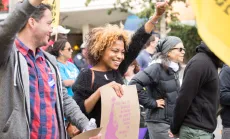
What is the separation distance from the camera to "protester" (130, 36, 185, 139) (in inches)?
185

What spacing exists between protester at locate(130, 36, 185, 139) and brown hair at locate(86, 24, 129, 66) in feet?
4.20

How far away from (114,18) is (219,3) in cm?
2449

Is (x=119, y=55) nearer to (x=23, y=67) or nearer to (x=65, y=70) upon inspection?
(x=23, y=67)

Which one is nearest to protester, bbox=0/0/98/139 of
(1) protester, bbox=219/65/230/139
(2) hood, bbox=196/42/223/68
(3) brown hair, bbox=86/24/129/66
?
(3) brown hair, bbox=86/24/129/66

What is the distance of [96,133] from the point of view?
9.55ft

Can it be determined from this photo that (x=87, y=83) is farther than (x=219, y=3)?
Yes

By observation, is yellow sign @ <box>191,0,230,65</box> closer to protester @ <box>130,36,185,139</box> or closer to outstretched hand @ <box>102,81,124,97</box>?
outstretched hand @ <box>102,81,124,97</box>

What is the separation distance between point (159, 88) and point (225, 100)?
72cm

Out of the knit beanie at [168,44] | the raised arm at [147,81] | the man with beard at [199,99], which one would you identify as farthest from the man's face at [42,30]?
the knit beanie at [168,44]

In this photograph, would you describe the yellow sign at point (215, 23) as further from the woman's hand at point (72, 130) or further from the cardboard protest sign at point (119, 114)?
the woman's hand at point (72, 130)

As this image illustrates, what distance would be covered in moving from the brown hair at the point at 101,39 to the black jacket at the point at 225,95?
158cm

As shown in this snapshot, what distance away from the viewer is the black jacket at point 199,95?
3699mm

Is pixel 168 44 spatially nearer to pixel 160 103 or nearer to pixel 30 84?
pixel 160 103

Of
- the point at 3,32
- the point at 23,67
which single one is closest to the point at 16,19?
the point at 3,32
